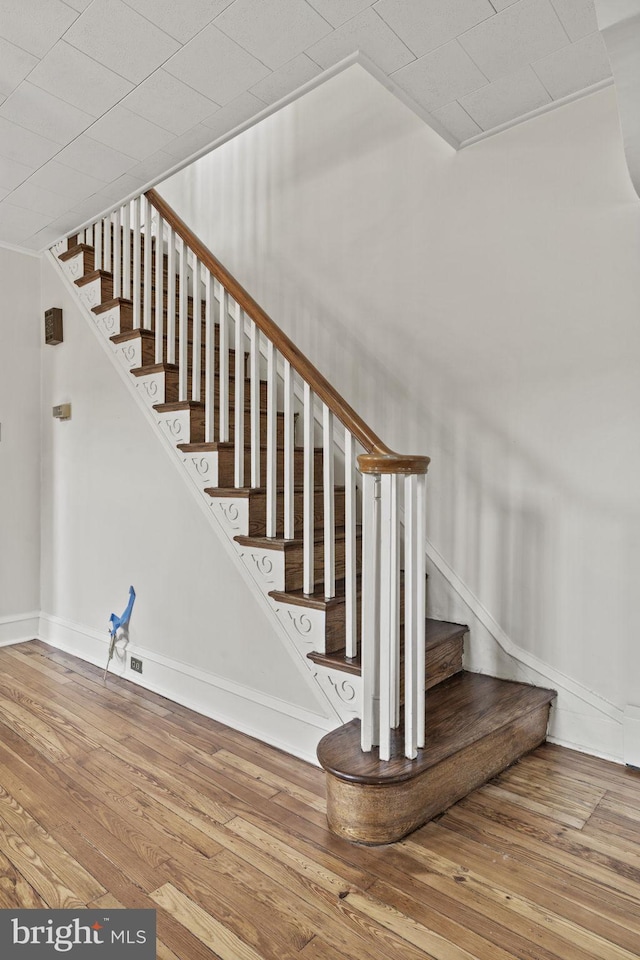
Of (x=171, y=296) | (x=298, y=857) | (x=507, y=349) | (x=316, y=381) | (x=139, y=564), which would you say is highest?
(x=171, y=296)

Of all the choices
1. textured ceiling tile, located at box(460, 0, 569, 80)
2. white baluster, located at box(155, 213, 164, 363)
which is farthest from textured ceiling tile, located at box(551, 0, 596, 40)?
white baluster, located at box(155, 213, 164, 363)

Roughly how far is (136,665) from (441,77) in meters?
3.13

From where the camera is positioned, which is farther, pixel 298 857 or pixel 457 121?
pixel 457 121

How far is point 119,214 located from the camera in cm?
350

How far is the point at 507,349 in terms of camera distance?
266cm

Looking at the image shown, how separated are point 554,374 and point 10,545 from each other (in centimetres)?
358

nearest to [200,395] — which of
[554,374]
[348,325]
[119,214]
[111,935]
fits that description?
[348,325]

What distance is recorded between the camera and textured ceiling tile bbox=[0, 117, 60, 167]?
8.82ft

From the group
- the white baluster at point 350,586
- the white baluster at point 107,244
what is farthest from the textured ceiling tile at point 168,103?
the white baluster at point 350,586

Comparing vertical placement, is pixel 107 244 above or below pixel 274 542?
above

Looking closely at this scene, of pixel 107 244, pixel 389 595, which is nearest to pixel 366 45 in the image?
pixel 389 595

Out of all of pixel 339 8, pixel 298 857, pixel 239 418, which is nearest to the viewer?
pixel 298 857

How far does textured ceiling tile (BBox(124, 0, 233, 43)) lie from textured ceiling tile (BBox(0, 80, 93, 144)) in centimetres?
69

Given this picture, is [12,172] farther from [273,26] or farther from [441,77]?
[441,77]
